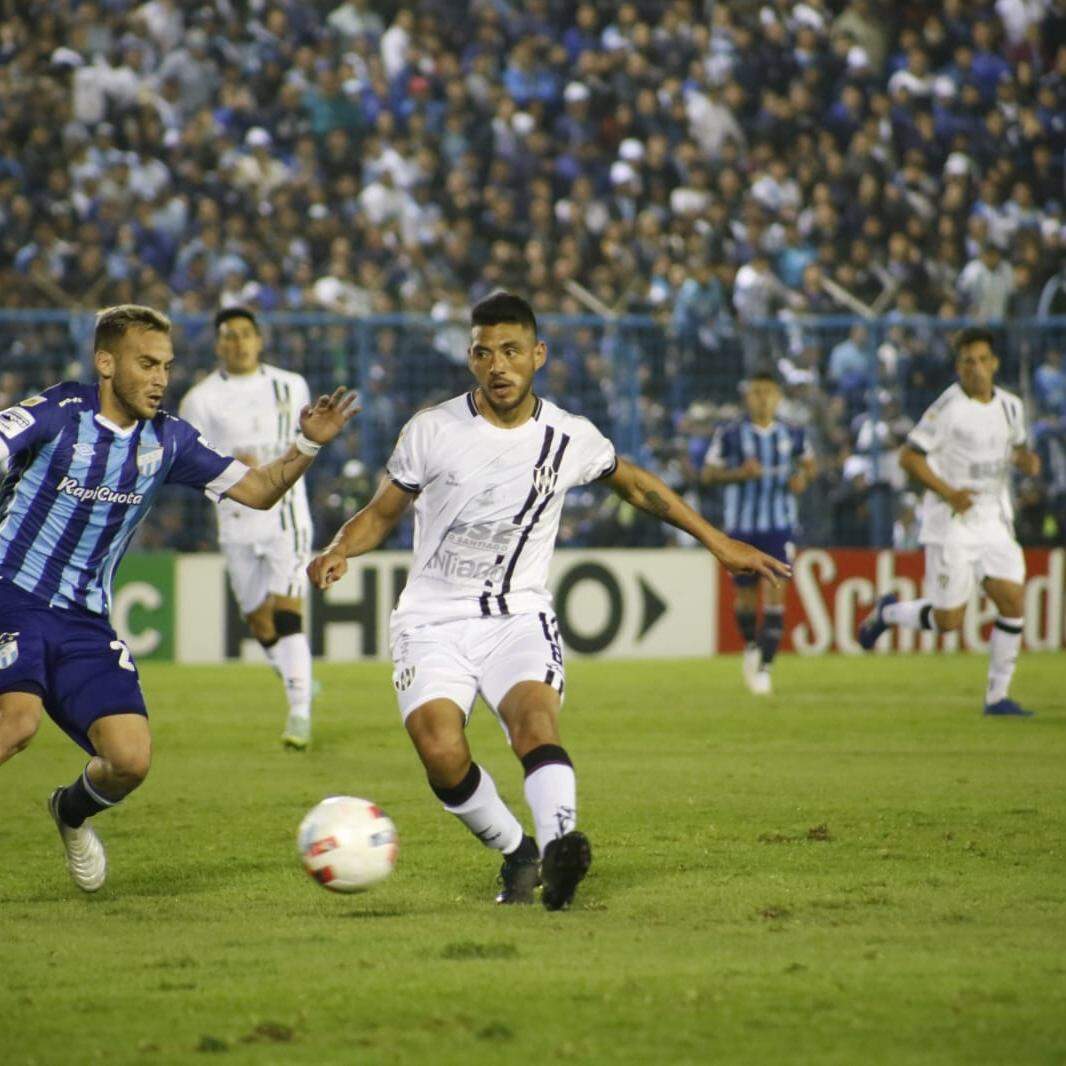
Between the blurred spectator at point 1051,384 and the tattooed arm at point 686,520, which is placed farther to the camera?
the blurred spectator at point 1051,384

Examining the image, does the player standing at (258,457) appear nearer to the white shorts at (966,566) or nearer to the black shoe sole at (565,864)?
the white shorts at (966,566)

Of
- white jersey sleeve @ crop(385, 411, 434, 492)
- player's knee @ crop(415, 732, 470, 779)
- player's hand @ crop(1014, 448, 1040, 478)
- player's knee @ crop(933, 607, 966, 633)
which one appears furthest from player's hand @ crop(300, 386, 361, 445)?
player's hand @ crop(1014, 448, 1040, 478)

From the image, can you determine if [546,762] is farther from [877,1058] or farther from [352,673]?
[352,673]

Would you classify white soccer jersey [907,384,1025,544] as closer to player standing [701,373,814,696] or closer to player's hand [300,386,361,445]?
player standing [701,373,814,696]

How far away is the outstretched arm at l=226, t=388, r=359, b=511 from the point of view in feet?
21.3

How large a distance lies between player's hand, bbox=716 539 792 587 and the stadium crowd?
1067 centimetres

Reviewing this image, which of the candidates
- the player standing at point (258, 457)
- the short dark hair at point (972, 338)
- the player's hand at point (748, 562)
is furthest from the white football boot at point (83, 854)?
the short dark hair at point (972, 338)

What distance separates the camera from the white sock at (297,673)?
11297mm

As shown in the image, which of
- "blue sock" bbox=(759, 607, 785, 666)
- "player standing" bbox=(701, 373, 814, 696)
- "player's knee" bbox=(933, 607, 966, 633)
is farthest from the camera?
"player standing" bbox=(701, 373, 814, 696)

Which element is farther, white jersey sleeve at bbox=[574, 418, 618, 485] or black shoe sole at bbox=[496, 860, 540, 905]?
white jersey sleeve at bbox=[574, 418, 618, 485]

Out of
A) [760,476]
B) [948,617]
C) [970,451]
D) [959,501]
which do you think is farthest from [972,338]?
[760,476]

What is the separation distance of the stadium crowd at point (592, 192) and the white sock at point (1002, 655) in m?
5.49

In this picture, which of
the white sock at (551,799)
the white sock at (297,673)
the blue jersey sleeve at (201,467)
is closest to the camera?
the white sock at (551,799)

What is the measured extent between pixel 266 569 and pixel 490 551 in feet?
18.1
